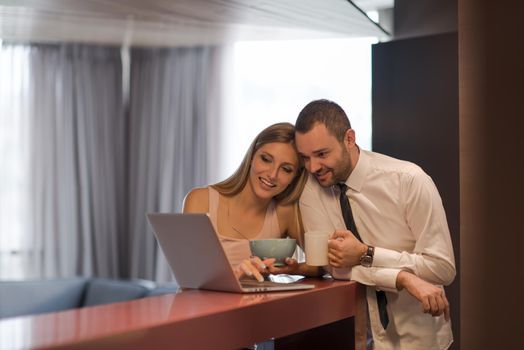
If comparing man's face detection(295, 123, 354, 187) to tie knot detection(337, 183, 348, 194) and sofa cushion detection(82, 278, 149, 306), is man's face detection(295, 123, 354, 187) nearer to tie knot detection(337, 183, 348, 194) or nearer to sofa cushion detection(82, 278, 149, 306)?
tie knot detection(337, 183, 348, 194)

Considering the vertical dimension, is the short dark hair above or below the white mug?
above

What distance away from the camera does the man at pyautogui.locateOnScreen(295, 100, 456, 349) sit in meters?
2.09

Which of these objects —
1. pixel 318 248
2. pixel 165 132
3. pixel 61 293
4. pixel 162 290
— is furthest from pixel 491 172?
pixel 165 132

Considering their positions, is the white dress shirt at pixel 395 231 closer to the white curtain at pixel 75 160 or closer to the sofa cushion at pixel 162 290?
the sofa cushion at pixel 162 290

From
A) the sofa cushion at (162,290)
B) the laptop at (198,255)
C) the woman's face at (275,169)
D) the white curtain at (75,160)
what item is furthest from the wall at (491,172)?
the white curtain at (75,160)

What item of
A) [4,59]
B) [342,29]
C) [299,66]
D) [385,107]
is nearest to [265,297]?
[385,107]

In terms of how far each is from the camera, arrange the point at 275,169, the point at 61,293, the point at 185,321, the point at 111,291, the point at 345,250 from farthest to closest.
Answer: the point at 61,293 < the point at 111,291 < the point at 275,169 < the point at 345,250 < the point at 185,321

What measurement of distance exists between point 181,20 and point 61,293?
2288 millimetres

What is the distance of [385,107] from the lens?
134 inches

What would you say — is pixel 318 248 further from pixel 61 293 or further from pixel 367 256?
pixel 61 293

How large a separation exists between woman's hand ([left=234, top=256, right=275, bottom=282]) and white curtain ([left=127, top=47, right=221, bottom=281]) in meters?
3.81

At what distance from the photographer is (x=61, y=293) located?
529cm

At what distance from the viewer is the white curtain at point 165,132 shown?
586 cm

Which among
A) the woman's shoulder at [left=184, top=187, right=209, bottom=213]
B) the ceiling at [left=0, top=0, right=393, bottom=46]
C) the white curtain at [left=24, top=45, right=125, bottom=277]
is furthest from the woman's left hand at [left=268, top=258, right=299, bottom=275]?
the white curtain at [left=24, top=45, right=125, bottom=277]
